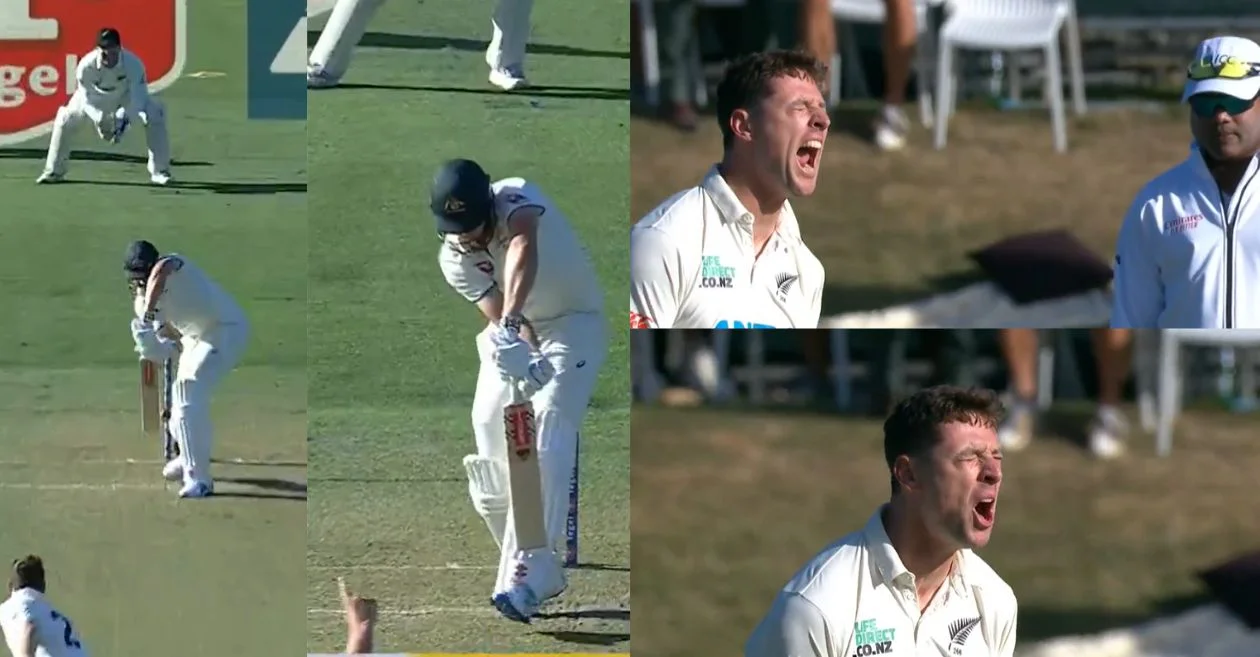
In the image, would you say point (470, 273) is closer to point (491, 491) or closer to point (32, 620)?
point (491, 491)

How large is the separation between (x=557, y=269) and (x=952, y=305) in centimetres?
117

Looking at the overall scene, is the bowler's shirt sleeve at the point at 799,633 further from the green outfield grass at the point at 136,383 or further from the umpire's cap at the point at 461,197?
the green outfield grass at the point at 136,383

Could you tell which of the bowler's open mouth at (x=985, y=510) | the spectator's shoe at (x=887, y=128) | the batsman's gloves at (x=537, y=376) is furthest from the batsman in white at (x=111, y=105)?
the bowler's open mouth at (x=985, y=510)

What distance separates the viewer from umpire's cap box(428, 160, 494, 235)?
17.6 feet

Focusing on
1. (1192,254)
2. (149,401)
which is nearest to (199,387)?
(149,401)

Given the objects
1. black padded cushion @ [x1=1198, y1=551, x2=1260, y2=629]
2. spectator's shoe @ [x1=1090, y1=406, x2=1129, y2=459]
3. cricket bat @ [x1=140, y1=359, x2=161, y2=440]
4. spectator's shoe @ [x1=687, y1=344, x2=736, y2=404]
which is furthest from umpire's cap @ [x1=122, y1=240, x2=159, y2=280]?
black padded cushion @ [x1=1198, y1=551, x2=1260, y2=629]

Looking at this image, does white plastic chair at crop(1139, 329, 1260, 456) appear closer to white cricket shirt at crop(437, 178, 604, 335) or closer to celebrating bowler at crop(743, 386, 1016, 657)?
celebrating bowler at crop(743, 386, 1016, 657)

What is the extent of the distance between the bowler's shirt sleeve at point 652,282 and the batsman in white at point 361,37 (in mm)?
604

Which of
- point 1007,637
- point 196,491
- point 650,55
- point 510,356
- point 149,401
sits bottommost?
point 1007,637

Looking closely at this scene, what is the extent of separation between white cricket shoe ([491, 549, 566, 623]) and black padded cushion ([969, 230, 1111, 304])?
5.02ft

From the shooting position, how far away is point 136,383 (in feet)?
18.2

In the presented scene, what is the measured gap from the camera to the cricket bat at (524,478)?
5367 millimetres

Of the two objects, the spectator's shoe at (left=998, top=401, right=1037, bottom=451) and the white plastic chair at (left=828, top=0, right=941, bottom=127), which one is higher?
the white plastic chair at (left=828, top=0, right=941, bottom=127)

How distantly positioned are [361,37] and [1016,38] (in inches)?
75.5
